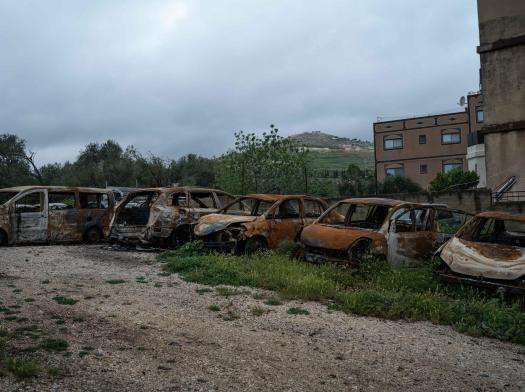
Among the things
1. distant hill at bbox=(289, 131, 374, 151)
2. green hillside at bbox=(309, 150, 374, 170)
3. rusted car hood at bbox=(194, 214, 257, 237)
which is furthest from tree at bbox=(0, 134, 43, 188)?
distant hill at bbox=(289, 131, 374, 151)

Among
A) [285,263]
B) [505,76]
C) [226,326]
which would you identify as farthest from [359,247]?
[505,76]

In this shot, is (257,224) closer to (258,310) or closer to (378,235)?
(378,235)

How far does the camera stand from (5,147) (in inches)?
1654

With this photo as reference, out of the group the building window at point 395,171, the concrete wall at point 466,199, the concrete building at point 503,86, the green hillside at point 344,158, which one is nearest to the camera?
the concrete wall at point 466,199

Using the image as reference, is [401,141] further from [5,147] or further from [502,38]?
Answer: [5,147]

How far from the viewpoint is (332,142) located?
432 ft

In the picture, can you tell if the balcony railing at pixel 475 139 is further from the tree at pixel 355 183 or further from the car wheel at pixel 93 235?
the car wheel at pixel 93 235

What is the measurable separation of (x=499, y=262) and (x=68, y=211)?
11651mm

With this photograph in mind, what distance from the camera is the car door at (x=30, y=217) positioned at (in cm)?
1393

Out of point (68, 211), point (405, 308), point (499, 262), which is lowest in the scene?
point (405, 308)

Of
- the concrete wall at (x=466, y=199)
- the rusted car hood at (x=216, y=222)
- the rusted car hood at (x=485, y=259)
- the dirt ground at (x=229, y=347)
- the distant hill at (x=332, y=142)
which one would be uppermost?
the distant hill at (x=332, y=142)

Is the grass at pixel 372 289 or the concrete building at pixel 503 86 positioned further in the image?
the concrete building at pixel 503 86

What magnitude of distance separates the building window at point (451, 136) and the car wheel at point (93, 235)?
36.4m

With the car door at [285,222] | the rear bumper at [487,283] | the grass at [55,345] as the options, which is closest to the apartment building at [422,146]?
the car door at [285,222]
